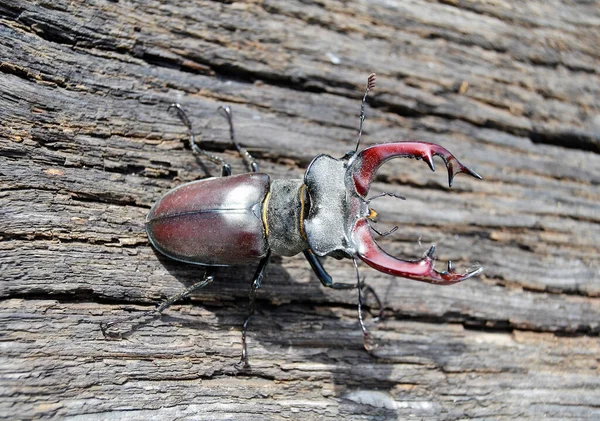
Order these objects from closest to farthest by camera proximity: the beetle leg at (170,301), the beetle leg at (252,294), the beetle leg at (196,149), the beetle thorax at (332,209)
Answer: the beetle thorax at (332,209) < the beetle leg at (170,301) < the beetle leg at (252,294) < the beetle leg at (196,149)

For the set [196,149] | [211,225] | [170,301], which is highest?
[196,149]

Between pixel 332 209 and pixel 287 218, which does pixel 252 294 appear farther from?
pixel 332 209

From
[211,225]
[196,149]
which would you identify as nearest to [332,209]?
[211,225]

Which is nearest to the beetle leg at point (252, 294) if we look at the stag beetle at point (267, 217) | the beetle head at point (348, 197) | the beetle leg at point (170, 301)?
the stag beetle at point (267, 217)

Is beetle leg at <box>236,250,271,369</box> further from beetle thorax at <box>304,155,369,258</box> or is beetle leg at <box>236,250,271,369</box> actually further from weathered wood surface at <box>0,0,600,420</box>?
beetle thorax at <box>304,155,369,258</box>

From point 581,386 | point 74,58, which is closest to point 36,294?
point 74,58

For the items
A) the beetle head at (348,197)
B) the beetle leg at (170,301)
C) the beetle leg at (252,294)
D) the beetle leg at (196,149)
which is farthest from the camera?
the beetle leg at (196,149)

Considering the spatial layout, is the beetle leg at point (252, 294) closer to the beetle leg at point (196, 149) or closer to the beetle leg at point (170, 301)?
the beetle leg at point (170, 301)
